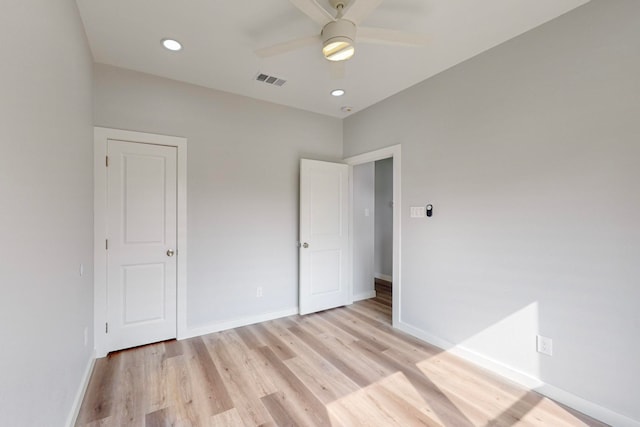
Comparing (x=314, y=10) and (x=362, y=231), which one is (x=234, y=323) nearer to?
(x=362, y=231)

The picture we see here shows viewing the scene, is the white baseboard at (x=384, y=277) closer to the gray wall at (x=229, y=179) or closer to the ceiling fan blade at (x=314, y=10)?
the gray wall at (x=229, y=179)

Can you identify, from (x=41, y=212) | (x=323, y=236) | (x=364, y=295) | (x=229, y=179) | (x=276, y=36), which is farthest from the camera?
(x=364, y=295)

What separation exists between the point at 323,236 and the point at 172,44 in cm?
265

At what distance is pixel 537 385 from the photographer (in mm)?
2098

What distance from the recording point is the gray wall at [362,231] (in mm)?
4289

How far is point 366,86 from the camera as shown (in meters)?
3.12

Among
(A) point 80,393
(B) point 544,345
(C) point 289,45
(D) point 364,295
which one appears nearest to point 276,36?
(C) point 289,45

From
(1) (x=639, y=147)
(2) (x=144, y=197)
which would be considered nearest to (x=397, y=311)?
(1) (x=639, y=147)

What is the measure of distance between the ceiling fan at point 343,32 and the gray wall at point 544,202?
110 centimetres

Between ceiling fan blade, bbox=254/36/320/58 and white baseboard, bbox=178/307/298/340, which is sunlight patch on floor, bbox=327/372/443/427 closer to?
white baseboard, bbox=178/307/298/340

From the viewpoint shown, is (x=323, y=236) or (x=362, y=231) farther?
(x=362, y=231)

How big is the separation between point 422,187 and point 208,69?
2.53m

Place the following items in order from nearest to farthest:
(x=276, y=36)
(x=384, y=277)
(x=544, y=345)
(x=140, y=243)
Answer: (x=544, y=345) < (x=276, y=36) < (x=140, y=243) < (x=384, y=277)

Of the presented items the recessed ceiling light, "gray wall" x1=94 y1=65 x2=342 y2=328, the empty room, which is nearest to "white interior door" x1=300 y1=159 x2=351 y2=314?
the empty room
